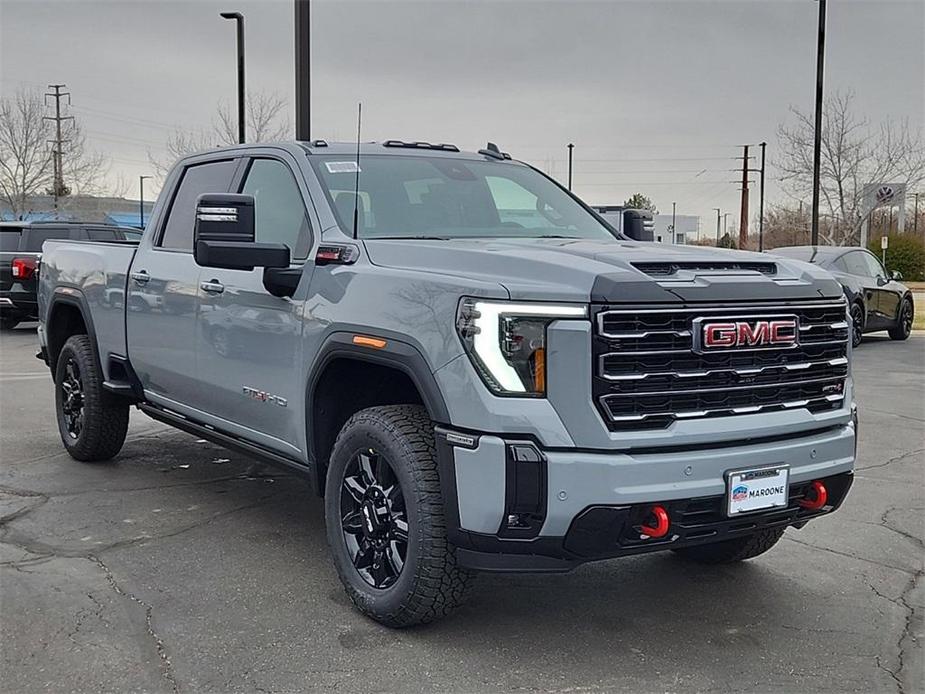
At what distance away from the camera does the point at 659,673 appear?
3645 mm

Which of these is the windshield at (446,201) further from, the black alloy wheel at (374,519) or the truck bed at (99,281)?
the truck bed at (99,281)

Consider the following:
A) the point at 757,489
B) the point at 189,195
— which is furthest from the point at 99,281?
the point at 757,489

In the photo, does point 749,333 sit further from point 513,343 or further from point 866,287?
point 866,287

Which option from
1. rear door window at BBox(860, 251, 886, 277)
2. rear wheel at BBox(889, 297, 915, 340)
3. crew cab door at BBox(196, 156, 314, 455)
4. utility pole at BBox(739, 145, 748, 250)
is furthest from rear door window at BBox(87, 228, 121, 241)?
utility pole at BBox(739, 145, 748, 250)

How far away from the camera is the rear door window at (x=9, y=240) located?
55.2 ft

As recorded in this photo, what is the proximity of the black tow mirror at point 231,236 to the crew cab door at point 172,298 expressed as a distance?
971mm

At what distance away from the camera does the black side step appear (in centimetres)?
472

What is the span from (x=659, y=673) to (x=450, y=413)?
Result: 3.98 ft

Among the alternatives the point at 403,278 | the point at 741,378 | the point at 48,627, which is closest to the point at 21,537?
the point at 48,627

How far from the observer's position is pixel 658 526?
3482 millimetres

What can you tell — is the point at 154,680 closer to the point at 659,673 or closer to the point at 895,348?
the point at 659,673

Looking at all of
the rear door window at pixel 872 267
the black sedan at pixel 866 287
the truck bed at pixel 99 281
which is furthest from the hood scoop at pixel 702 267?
the rear door window at pixel 872 267

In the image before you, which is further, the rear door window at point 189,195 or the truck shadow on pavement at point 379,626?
the rear door window at point 189,195

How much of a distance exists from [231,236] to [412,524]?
1.57m
